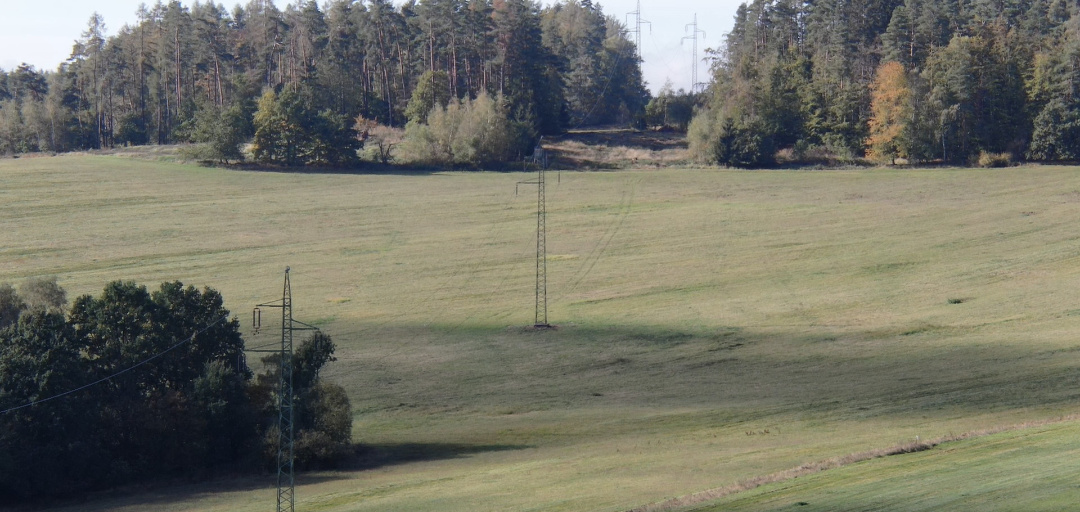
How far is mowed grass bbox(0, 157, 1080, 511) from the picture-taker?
34500 millimetres

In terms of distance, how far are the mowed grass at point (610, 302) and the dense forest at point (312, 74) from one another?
20438 mm

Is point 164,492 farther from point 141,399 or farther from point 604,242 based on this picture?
point 604,242

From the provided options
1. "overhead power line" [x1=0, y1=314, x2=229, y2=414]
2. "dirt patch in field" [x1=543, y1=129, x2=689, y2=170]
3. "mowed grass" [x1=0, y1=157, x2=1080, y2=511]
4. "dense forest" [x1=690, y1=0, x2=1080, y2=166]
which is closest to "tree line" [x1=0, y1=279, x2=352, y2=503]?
"overhead power line" [x1=0, y1=314, x2=229, y2=414]

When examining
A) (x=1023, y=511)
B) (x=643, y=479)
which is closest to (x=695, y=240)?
(x=643, y=479)

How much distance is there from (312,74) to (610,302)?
7233 cm

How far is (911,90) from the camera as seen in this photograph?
101500mm

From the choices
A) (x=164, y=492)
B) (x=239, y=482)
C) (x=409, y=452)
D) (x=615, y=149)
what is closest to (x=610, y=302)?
(x=409, y=452)

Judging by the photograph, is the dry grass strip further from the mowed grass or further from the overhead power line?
the overhead power line

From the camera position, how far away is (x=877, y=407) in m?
39.3

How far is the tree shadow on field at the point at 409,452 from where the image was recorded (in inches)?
1428

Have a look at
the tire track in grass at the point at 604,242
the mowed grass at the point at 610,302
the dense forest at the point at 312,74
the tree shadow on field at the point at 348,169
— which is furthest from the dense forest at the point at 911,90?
the tree shadow on field at the point at 348,169

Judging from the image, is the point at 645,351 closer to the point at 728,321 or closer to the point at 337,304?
the point at 728,321

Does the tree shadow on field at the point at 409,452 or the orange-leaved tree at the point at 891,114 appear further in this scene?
the orange-leaved tree at the point at 891,114

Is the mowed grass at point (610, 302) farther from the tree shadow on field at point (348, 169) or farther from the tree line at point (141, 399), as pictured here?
the tree shadow on field at point (348, 169)
